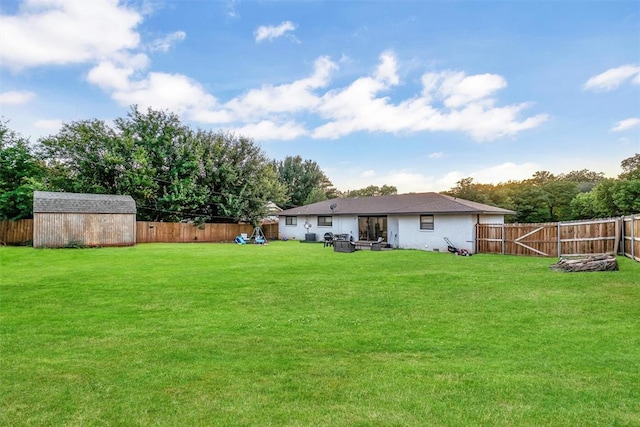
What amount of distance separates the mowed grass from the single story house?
10.0 meters

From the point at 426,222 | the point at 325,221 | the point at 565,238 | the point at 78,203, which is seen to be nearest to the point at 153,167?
the point at 78,203

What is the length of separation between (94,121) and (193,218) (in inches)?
394

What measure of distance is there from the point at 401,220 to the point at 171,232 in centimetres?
1663

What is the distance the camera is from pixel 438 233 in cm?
1995

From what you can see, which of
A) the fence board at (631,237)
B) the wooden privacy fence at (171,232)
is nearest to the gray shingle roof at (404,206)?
the wooden privacy fence at (171,232)

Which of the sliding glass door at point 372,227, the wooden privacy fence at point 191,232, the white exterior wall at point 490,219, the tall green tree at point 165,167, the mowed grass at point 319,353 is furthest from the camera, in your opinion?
the tall green tree at point 165,167

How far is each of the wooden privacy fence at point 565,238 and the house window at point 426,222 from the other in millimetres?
2604

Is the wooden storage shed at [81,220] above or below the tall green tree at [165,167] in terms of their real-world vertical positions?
below

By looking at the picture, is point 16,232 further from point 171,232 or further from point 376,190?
point 376,190

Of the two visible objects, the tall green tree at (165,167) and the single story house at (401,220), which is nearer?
the single story house at (401,220)

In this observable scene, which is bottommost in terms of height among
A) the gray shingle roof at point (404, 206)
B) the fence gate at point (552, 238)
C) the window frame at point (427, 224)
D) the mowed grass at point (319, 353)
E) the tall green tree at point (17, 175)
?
the mowed grass at point (319, 353)

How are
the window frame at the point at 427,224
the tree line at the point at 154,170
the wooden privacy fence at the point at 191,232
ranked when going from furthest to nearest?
the wooden privacy fence at the point at 191,232
the tree line at the point at 154,170
the window frame at the point at 427,224

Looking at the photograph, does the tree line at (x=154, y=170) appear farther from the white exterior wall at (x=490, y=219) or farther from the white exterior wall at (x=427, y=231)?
the white exterior wall at (x=490, y=219)

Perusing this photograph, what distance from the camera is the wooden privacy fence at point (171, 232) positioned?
2108 cm
